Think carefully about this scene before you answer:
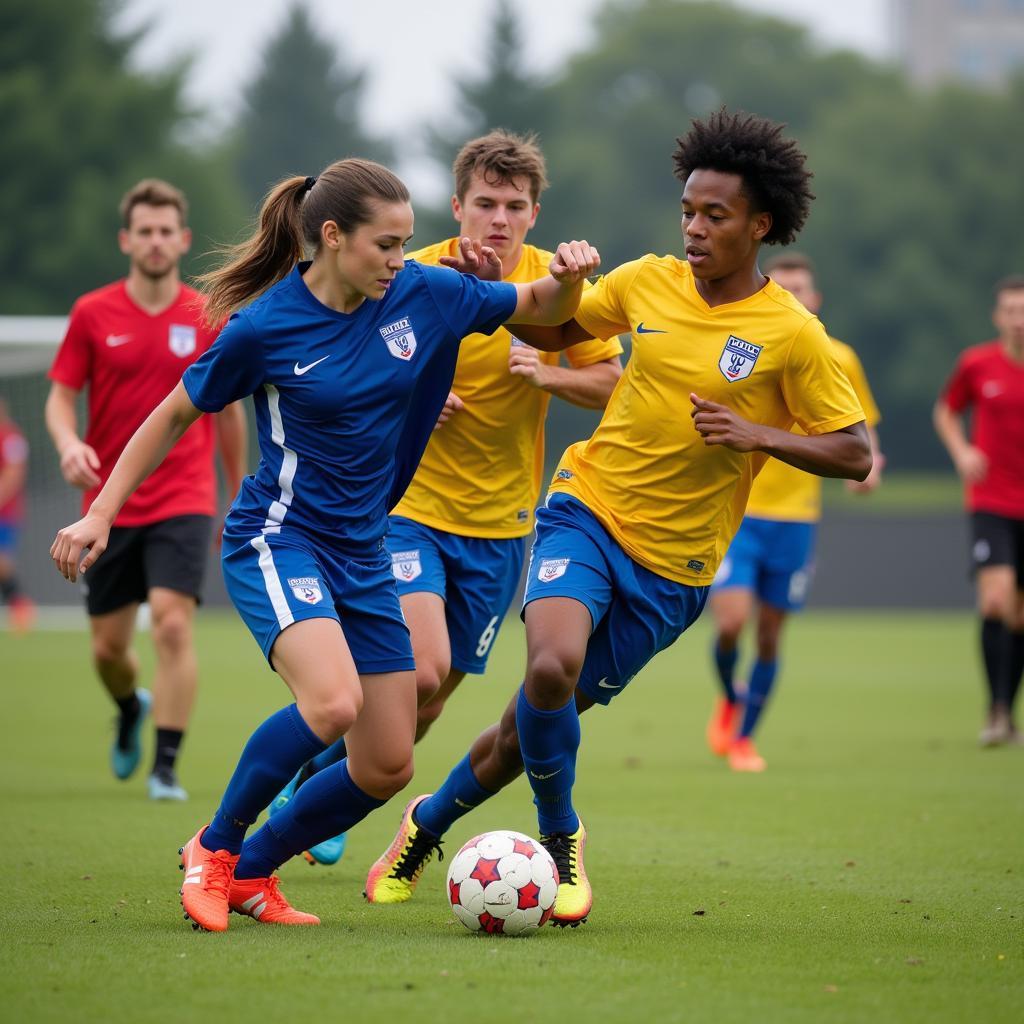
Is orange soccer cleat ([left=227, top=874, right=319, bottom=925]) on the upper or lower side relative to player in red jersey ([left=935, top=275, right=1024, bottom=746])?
lower

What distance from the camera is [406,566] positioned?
621cm

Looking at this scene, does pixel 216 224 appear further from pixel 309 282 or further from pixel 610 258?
pixel 309 282

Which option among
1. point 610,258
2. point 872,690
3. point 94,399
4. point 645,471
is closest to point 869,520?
point 872,690

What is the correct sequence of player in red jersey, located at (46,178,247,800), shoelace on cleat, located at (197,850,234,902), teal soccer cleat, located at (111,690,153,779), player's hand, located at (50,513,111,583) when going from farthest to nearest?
teal soccer cleat, located at (111,690,153,779) → player in red jersey, located at (46,178,247,800) → shoelace on cleat, located at (197,850,234,902) → player's hand, located at (50,513,111,583)

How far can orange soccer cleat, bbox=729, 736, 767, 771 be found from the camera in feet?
31.7

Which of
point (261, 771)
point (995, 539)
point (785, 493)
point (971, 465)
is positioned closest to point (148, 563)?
point (261, 771)

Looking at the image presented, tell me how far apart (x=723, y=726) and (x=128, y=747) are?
143 inches

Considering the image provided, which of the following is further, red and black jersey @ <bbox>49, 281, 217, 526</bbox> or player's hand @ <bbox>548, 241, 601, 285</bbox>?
red and black jersey @ <bbox>49, 281, 217, 526</bbox>

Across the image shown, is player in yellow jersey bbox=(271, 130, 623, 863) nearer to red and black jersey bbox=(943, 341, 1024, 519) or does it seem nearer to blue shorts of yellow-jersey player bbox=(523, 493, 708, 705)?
blue shorts of yellow-jersey player bbox=(523, 493, 708, 705)

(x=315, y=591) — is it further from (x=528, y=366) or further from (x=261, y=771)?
(x=528, y=366)

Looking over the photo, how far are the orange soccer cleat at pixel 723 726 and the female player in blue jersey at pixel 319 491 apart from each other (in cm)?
542

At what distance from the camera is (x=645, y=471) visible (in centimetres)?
560

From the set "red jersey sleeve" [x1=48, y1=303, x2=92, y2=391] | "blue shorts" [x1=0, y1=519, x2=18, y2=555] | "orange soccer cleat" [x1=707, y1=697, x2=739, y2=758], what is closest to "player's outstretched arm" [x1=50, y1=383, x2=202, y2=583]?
"red jersey sleeve" [x1=48, y1=303, x2=92, y2=391]

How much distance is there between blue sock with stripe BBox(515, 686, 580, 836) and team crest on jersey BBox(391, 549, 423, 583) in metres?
0.93
